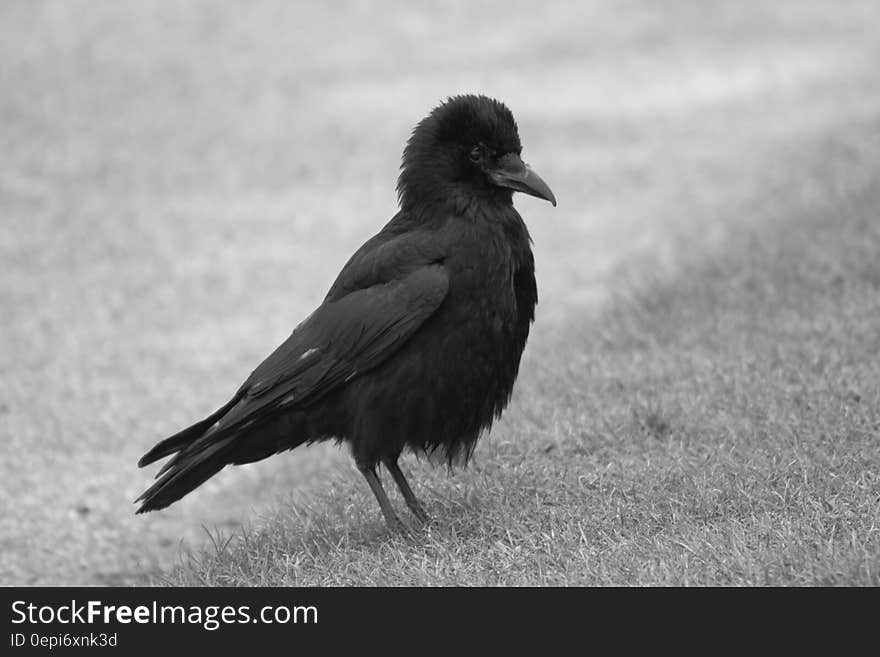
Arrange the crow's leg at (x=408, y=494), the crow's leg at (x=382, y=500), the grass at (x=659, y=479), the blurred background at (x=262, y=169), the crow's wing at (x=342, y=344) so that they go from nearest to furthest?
the grass at (x=659, y=479)
the crow's wing at (x=342, y=344)
the crow's leg at (x=382, y=500)
the crow's leg at (x=408, y=494)
the blurred background at (x=262, y=169)

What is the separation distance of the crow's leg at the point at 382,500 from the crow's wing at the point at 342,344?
37cm

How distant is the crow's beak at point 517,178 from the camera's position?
19.3 ft

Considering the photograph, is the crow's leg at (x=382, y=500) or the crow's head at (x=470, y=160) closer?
the crow's leg at (x=382, y=500)

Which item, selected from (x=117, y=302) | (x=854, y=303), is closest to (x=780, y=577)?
(x=854, y=303)

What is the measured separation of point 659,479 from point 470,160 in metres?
1.56

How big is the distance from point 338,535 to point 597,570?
138 cm

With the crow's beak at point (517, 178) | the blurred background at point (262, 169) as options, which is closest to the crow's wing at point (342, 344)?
the crow's beak at point (517, 178)

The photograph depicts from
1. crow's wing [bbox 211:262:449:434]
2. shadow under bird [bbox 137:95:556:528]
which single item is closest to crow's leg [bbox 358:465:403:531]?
shadow under bird [bbox 137:95:556:528]

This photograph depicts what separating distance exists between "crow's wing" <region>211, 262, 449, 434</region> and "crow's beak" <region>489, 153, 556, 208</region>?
52 cm

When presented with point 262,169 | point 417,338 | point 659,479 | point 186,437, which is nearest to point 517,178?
point 417,338

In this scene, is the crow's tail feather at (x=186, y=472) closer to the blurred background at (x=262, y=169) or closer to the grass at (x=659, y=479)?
the grass at (x=659, y=479)

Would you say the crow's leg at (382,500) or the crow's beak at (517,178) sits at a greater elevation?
the crow's beak at (517,178)

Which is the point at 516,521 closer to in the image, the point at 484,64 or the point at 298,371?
the point at 298,371

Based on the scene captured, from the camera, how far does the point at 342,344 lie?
223 inches
